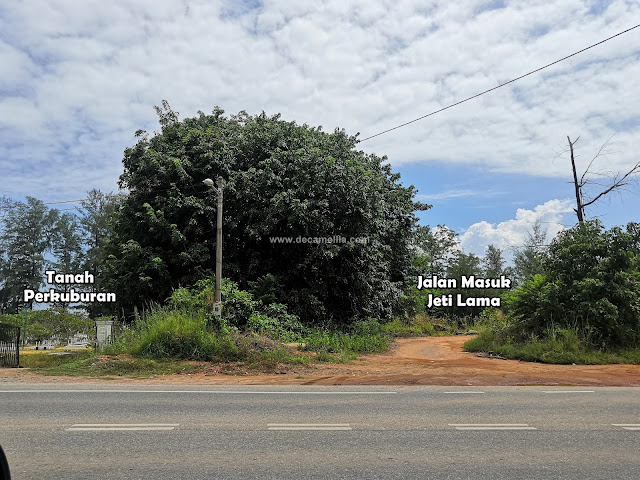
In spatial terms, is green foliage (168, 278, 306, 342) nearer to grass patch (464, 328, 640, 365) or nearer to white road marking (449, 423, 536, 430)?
grass patch (464, 328, 640, 365)

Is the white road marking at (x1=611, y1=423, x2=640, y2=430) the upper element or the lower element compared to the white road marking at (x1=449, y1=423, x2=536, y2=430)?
lower

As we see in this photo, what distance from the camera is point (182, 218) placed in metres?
21.9

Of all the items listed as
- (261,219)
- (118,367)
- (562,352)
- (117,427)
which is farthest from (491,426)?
(261,219)

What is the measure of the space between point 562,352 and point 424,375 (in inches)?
243

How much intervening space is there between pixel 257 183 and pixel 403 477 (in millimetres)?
16742

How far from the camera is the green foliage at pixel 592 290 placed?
1698 cm

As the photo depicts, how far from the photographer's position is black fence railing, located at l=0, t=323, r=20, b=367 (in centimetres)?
1520

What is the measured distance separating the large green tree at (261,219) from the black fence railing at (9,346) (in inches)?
233

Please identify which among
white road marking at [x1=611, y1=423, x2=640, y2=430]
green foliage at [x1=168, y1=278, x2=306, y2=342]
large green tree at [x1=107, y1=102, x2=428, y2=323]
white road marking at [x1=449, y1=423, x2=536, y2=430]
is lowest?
white road marking at [x1=611, y1=423, x2=640, y2=430]

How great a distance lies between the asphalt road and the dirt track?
224 cm

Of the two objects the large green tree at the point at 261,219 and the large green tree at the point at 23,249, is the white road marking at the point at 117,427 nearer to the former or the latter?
the large green tree at the point at 261,219

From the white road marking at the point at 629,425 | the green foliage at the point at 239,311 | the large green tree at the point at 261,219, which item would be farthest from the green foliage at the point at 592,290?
the white road marking at the point at 629,425

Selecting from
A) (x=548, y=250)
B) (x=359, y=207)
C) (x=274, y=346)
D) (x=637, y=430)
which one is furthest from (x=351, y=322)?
(x=637, y=430)

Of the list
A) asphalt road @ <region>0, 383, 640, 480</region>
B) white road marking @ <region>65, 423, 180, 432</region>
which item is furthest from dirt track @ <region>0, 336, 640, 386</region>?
white road marking @ <region>65, 423, 180, 432</region>
